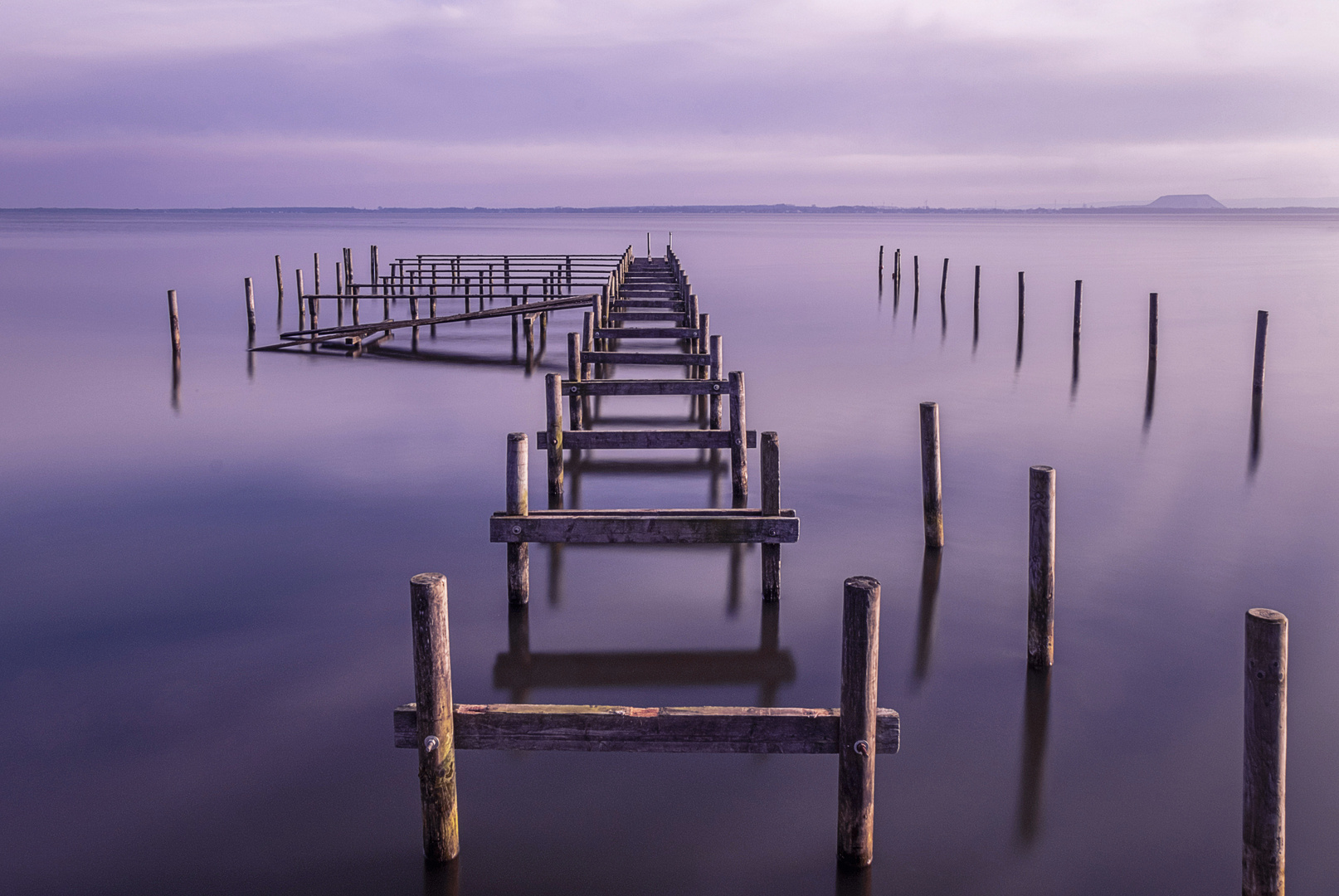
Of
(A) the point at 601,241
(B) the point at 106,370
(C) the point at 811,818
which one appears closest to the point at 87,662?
(C) the point at 811,818

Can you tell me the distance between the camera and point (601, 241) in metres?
114

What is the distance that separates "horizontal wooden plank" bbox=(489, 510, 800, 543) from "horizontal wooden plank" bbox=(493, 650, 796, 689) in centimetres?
95

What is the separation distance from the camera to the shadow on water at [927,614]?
771 cm

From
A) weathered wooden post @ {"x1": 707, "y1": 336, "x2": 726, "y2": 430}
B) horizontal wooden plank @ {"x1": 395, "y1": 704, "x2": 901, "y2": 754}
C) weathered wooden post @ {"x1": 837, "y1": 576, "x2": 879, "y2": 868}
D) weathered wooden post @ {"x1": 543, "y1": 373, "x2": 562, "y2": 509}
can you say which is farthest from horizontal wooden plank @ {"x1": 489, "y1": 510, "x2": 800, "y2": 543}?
weathered wooden post @ {"x1": 707, "y1": 336, "x2": 726, "y2": 430}

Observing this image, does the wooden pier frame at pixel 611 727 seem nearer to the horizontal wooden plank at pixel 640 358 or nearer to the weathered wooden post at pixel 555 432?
the weathered wooden post at pixel 555 432

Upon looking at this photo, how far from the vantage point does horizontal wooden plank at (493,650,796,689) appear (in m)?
7.46

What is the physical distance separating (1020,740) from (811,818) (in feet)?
5.61

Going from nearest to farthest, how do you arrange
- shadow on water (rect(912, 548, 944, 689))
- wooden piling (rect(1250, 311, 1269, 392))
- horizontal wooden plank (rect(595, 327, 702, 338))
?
1. shadow on water (rect(912, 548, 944, 689))
2. wooden piling (rect(1250, 311, 1269, 392))
3. horizontal wooden plank (rect(595, 327, 702, 338))

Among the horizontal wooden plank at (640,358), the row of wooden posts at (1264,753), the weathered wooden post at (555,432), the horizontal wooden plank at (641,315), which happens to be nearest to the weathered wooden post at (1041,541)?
the row of wooden posts at (1264,753)

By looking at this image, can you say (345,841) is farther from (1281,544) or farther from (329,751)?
(1281,544)

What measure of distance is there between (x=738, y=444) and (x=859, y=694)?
21.1 feet

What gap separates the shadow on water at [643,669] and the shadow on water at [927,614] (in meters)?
0.89

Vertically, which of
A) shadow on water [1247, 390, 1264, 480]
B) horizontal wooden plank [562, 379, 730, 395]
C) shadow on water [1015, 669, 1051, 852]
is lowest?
shadow on water [1015, 669, 1051, 852]

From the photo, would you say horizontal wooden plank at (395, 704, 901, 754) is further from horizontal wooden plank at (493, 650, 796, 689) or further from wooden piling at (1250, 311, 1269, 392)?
wooden piling at (1250, 311, 1269, 392)
